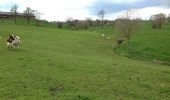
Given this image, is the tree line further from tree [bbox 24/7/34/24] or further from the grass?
the grass

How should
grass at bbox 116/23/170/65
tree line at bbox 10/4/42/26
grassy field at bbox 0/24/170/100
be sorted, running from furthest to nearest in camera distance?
tree line at bbox 10/4/42/26 < grass at bbox 116/23/170/65 < grassy field at bbox 0/24/170/100

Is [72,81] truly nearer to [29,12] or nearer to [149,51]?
[149,51]

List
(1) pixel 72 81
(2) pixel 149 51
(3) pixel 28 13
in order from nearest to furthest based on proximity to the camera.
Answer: (1) pixel 72 81
(2) pixel 149 51
(3) pixel 28 13

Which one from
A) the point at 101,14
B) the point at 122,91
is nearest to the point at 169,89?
the point at 122,91

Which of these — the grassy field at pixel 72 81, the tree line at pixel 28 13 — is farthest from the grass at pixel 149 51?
the tree line at pixel 28 13

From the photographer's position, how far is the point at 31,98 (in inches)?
621

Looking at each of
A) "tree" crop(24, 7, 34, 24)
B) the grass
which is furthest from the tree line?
the grass

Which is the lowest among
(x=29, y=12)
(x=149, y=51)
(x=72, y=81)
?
(x=149, y=51)

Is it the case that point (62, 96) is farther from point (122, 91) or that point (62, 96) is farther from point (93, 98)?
point (122, 91)

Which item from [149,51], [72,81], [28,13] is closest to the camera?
[72,81]

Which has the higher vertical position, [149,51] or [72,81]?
[72,81]

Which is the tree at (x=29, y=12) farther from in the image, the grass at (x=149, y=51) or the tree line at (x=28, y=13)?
the grass at (x=149, y=51)

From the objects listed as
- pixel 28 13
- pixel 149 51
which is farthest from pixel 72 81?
pixel 28 13

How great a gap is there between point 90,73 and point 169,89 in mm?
6087
